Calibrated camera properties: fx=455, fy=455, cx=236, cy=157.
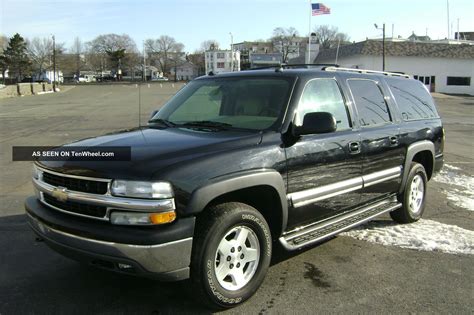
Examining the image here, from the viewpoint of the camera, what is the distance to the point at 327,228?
4.48m

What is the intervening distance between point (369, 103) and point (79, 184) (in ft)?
11.1

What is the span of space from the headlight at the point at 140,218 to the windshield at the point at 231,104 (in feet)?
4.34

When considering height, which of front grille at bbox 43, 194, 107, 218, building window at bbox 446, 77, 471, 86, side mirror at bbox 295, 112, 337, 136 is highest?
building window at bbox 446, 77, 471, 86

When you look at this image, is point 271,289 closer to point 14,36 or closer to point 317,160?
point 317,160

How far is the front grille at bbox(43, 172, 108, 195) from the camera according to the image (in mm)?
3289

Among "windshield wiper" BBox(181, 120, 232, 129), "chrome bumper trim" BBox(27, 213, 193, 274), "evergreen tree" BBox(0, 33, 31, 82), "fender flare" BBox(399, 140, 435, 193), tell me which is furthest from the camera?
"evergreen tree" BBox(0, 33, 31, 82)

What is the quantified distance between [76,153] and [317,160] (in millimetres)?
2133

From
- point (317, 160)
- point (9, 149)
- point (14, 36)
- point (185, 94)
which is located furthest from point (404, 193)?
point (14, 36)

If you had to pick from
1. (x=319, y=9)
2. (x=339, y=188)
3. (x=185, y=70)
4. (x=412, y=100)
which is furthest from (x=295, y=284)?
(x=185, y=70)

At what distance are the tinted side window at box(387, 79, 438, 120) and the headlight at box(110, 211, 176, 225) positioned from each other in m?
3.76

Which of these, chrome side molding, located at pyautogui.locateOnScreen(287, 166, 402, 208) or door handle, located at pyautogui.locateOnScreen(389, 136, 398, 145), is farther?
door handle, located at pyautogui.locateOnScreen(389, 136, 398, 145)

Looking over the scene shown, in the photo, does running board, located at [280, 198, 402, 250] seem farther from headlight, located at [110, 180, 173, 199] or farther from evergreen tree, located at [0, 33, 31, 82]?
evergreen tree, located at [0, 33, 31, 82]

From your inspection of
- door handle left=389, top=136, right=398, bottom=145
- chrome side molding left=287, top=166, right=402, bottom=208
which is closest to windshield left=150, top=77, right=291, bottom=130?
chrome side molding left=287, top=166, right=402, bottom=208

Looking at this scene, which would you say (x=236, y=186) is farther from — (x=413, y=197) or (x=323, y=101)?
(x=413, y=197)
